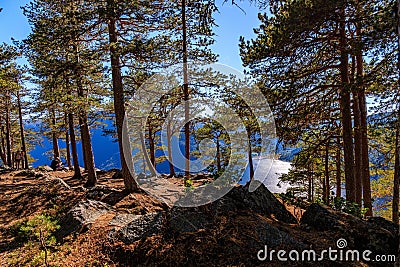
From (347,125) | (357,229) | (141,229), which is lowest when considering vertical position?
(141,229)

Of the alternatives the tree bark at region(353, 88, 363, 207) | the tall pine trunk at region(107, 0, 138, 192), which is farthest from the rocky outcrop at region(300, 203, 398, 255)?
the tall pine trunk at region(107, 0, 138, 192)

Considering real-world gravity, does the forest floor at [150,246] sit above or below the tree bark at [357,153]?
below

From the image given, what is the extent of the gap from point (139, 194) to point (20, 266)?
4571 millimetres

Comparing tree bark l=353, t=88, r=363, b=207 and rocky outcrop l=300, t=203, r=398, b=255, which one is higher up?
tree bark l=353, t=88, r=363, b=207

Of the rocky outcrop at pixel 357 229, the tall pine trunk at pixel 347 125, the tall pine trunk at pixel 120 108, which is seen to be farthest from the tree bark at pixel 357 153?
the tall pine trunk at pixel 120 108

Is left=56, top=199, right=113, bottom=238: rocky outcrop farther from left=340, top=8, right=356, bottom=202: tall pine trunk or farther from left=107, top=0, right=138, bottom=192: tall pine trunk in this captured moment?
left=340, top=8, right=356, bottom=202: tall pine trunk

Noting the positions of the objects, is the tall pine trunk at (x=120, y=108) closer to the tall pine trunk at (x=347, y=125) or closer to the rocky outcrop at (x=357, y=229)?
the rocky outcrop at (x=357, y=229)

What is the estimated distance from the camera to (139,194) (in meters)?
8.86

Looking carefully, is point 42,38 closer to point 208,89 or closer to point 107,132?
point 208,89

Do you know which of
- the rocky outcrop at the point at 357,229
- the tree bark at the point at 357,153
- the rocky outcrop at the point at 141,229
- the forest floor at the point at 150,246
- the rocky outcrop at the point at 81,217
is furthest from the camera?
the tree bark at the point at 357,153

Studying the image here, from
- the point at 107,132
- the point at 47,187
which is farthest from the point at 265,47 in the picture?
the point at 107,132

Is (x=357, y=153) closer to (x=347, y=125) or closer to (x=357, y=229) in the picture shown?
(x=347, y=125)

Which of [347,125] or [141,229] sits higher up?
[347,125]

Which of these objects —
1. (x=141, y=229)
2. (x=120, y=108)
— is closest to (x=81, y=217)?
(x=141, y=229)
